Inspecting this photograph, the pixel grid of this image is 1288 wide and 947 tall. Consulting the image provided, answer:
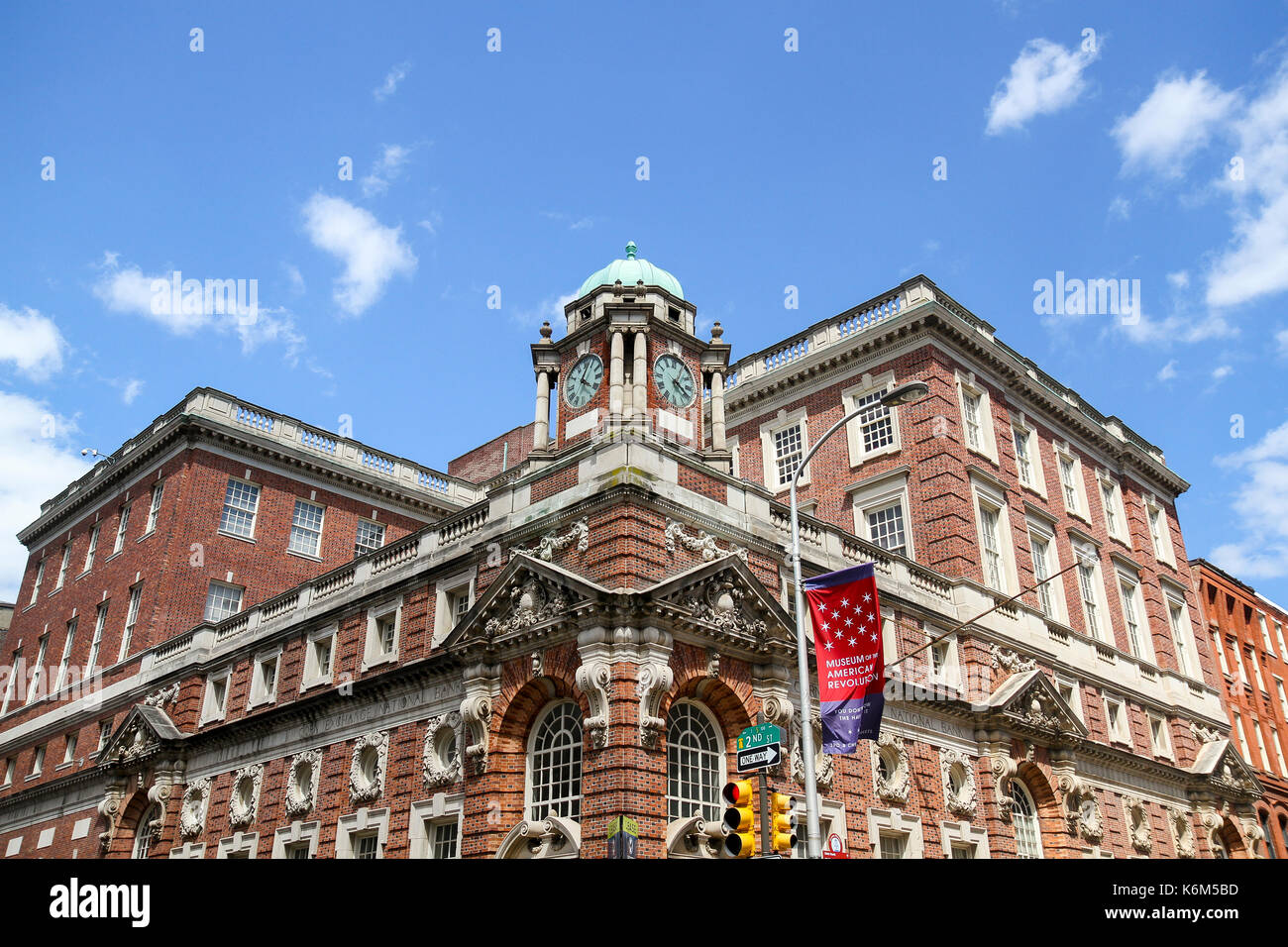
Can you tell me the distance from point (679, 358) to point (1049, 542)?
19.8 metres

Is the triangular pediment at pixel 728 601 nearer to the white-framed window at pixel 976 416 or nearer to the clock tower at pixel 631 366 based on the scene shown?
the clock tower at pixel 631 366

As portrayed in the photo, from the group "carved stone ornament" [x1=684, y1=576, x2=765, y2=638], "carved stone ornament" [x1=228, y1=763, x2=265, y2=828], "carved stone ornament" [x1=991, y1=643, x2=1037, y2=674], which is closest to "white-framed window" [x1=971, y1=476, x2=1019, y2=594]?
"carved stone ornament" [x1=991, y1=643, x2=1037, y2=674]

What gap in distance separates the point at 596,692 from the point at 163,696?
2288 centimetres

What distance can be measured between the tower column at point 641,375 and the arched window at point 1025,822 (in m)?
16.4

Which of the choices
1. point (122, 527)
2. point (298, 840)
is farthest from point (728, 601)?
point (122, 527)

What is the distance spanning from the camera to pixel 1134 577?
45938 millimetres

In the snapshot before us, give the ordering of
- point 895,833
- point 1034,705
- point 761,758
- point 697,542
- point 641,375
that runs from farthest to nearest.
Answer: point 1034,705 < point 641,375 < point 895,833 < point 697,542 < point 761,758

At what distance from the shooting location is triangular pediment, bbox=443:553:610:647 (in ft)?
76.6

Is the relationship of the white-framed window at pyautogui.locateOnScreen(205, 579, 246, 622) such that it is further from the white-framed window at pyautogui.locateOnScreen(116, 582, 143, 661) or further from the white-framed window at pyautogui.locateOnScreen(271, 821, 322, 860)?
the white-framed window at pyautogui.locateOnScreen(271, 821, 322, 860)

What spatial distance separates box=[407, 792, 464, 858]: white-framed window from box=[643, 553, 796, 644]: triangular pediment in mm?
7394

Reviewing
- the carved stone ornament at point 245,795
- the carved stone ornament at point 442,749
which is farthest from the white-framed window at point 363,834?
the carved stone ornament at point 245,795

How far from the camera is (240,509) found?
44.4 m

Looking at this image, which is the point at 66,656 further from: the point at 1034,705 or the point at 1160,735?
the point at 1160,735
